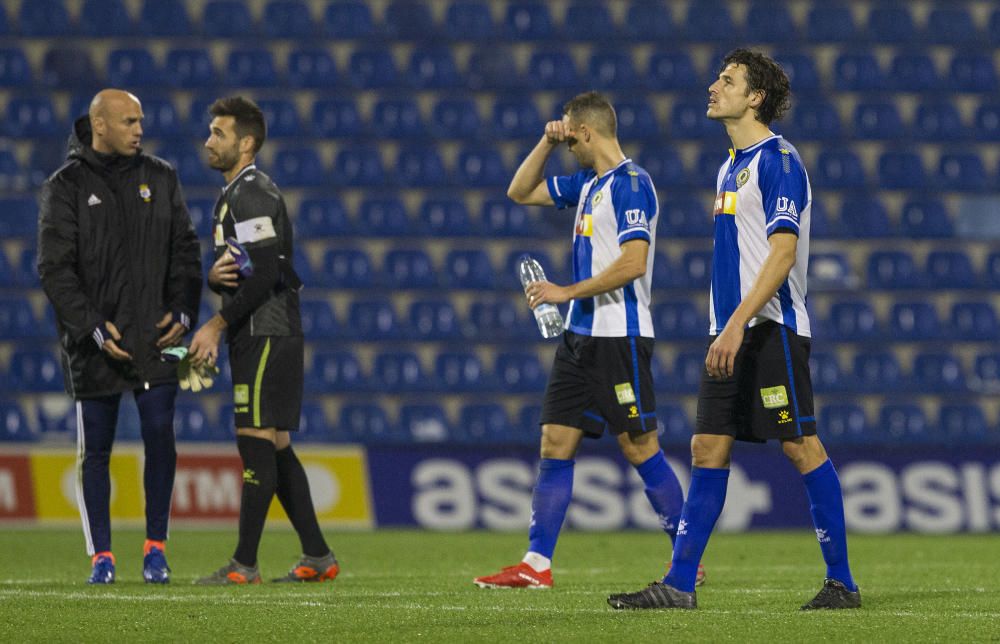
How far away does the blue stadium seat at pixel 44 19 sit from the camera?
1622cm

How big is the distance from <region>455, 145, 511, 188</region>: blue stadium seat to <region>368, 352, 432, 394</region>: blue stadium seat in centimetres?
219

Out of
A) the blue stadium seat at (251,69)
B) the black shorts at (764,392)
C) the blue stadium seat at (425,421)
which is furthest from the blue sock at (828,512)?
the blue stadium seat at (251,69)

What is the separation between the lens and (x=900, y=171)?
15.8 metres

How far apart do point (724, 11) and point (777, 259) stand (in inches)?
469

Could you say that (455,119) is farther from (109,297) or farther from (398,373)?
(109,297)

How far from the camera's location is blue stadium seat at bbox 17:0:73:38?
53.2 feet

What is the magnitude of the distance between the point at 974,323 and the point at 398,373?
5.51 meters

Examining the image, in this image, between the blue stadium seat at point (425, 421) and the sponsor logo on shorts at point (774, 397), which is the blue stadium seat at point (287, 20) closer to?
the blue stadium seat at point (425, 421)

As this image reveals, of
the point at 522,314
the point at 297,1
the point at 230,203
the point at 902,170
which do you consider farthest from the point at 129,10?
the point at 230,203

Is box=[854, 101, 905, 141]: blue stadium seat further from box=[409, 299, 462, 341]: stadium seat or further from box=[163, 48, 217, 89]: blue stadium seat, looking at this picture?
box=[163, 48, 217, 89]: blue stadium seat

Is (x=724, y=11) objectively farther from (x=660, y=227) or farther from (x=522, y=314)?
(x=522, y=314)

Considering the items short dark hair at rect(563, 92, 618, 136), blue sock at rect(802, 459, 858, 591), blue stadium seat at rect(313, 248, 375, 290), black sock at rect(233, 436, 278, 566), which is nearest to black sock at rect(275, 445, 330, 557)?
black sock at rect(233, 436, 278, 566)

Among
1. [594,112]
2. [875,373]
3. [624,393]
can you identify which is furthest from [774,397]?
[875,373]

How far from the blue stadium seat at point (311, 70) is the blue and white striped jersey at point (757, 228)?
11067mm
